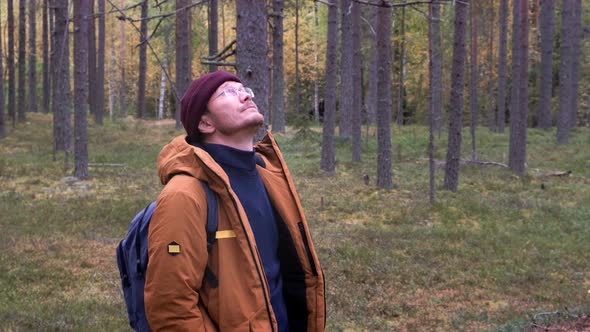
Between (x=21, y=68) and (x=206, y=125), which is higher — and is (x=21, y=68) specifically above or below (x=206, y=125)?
above

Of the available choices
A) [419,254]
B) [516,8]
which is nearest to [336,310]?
[419,254]

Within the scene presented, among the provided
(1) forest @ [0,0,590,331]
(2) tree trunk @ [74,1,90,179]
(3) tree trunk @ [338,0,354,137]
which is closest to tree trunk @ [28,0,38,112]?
(1) forest @ [0,0,590,331]

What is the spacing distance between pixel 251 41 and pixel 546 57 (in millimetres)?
28120

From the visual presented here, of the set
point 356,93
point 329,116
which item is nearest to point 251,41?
point 329,116

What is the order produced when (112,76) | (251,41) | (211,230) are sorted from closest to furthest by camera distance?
(211,230) → (251,41) → (112,76)

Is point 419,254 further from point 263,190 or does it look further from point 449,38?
point 449,38

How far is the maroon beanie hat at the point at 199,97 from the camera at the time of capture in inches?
114

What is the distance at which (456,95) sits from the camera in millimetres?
15320

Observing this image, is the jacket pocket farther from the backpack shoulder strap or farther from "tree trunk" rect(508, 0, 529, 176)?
"tree trunk" rect(508, 0, 529, 176)

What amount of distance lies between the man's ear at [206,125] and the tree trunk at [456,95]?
1282cm

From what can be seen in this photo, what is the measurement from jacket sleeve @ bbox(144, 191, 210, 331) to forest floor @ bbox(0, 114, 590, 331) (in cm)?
415

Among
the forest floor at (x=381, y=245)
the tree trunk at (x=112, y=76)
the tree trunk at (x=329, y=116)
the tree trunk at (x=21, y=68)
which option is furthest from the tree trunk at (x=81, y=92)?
the tree trunk at (x=112, y=76)

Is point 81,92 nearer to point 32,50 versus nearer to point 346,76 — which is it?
point 346,76

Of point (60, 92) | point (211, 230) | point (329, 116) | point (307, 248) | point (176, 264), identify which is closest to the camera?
point (176, 264)
